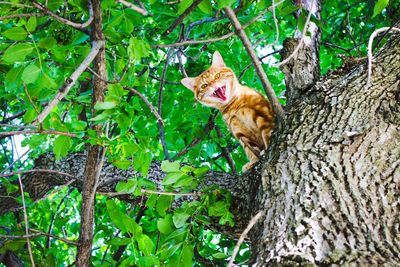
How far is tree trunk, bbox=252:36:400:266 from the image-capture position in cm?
164

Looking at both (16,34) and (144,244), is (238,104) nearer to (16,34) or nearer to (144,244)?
(144,244)

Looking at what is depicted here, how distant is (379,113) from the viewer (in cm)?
222

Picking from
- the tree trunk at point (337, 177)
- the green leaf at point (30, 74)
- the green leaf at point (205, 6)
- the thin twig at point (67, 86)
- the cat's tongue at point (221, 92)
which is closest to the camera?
the tree trunk at point (337, 177)

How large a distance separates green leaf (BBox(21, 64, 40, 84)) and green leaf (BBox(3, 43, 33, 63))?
53 mm

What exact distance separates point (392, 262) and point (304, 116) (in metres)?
1.00

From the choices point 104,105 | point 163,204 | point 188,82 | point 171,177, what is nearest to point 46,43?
point 104,105

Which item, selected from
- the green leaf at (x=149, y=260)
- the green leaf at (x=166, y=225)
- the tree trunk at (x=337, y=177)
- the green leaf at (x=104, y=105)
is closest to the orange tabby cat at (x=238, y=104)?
the tree trunk at (x=337, y=177)

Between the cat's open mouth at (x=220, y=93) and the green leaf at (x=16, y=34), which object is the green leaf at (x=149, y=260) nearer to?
the green leaf at (x=16, y=34)

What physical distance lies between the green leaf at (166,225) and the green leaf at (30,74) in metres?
0.92

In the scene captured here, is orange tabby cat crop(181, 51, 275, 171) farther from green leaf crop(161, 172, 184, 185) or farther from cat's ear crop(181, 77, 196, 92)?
green leaf crop(161, 172, 184, 185)

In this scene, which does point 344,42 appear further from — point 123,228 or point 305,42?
point 123,228

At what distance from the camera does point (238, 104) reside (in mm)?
3605

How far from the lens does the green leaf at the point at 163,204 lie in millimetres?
2650

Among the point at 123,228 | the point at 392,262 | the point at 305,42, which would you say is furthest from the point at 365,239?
the point at 305,42
